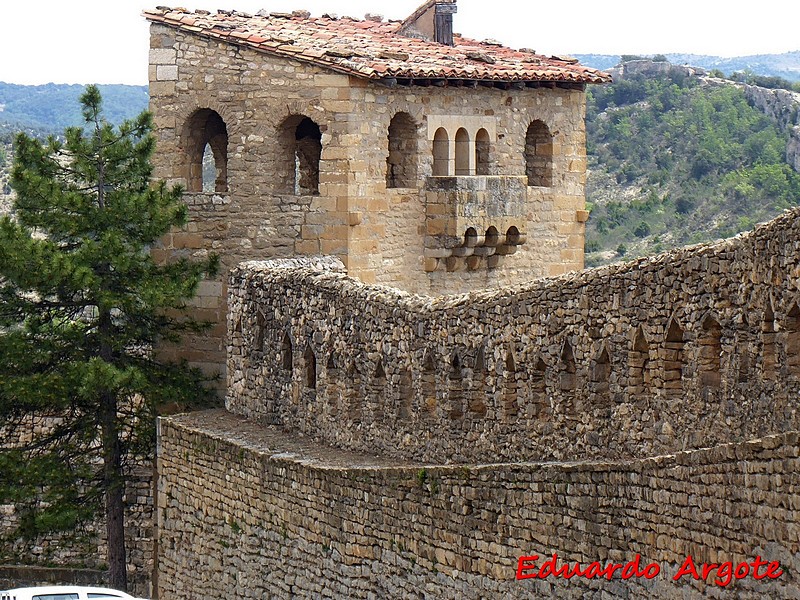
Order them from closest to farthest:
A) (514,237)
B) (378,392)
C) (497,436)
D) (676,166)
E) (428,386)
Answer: (497,436)
(428,386)
(378,392)
(514,237)
(676,166)

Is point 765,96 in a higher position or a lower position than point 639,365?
higher

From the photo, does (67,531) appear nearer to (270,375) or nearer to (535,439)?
(270,375)

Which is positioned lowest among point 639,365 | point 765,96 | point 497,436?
point 497,436

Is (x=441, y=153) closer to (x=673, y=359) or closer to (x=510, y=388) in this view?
(x=510, y=388)

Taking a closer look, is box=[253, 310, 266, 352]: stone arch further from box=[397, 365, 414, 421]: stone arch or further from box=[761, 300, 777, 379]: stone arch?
box=[761, 300, 777, 379]: stone arch

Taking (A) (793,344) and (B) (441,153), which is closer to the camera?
(A) (793,344)

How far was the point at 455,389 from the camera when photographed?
17.7 metres

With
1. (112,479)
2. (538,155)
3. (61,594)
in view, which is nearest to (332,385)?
(61,594)

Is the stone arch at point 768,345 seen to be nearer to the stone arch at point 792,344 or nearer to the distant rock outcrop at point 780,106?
the stone arch at point 792,344

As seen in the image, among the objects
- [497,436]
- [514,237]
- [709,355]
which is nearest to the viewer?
[709,355]

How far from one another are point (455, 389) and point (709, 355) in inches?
153

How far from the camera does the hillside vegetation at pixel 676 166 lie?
57.4 meters

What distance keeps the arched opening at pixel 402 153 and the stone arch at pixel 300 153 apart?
34.8 inches

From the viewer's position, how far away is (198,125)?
25.5m
